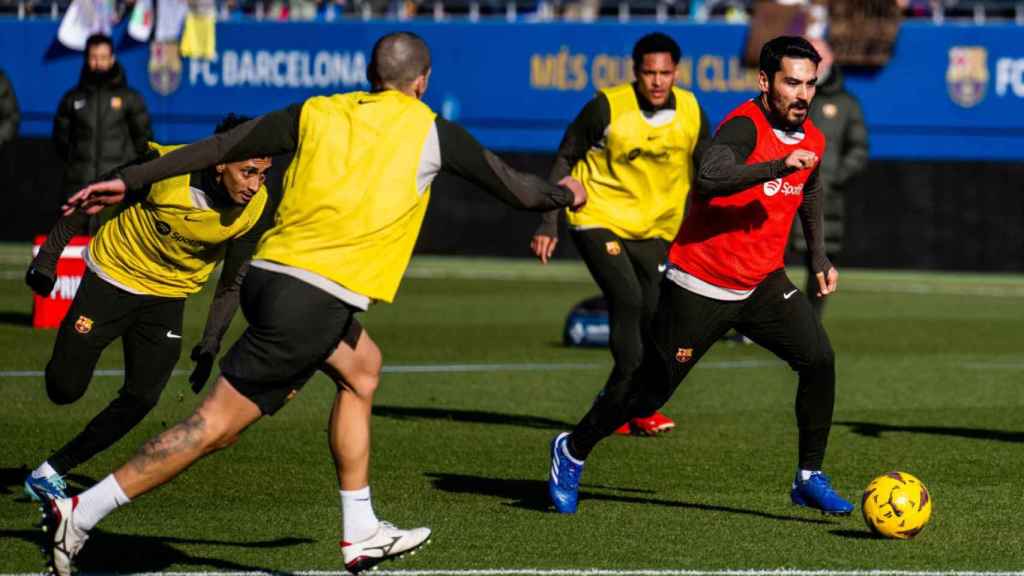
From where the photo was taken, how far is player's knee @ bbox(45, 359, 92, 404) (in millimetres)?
8891

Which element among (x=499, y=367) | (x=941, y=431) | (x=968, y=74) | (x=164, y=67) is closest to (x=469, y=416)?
(x=499, y=367)

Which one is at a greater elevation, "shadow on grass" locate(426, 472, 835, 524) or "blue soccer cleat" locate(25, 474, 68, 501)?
"blue soccer cleat" locate(25, 474, 68, 501)

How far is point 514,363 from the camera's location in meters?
15.5

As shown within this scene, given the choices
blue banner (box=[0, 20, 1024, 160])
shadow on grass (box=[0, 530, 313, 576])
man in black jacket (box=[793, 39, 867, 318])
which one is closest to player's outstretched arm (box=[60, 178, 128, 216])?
shadow on grass (box=[0, 530, 313, 576])

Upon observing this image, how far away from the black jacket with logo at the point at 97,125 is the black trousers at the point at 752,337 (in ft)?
35.1

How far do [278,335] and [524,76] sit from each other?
74.2 feet

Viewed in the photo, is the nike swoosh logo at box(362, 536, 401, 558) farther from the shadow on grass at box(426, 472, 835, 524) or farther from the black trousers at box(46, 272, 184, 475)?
the black trousers at box(46, 272, 184, 475)

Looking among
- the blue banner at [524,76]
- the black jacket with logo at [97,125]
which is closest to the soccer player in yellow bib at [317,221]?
the black jacket with logo at [97,125]

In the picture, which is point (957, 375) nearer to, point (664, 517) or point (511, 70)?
point (664, 517)

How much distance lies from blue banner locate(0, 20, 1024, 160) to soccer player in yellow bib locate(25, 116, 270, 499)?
19626 mm

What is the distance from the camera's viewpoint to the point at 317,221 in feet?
22.1

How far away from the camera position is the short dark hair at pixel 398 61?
6.82 meters

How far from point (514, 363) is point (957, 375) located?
355 cm

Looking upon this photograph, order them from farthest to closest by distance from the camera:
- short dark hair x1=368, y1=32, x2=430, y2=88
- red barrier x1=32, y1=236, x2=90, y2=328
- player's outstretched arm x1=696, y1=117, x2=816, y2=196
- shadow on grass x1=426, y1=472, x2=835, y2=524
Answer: red barrier x1=32, y1=236, x2=90, y2=328
shadow on grass x1=426, y1=472, x2=835, y2=524
player's outstretched arm x1=696, y1=117, x2=816, y2=196
short dark hair x1=368, y1=32, x2=430, y2=88
